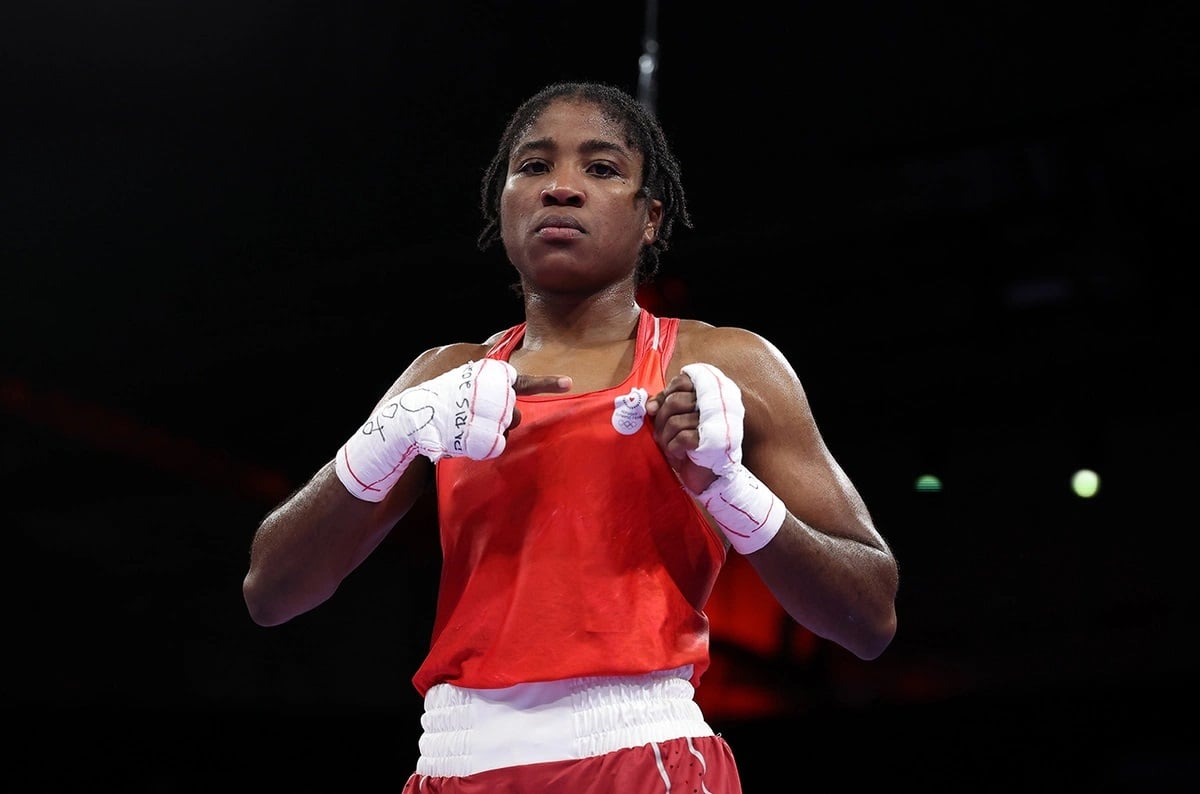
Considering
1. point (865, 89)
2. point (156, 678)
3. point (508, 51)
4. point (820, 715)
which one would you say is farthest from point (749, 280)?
point (156, 678)

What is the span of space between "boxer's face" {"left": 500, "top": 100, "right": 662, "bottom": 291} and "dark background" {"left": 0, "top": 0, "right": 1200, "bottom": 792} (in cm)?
229

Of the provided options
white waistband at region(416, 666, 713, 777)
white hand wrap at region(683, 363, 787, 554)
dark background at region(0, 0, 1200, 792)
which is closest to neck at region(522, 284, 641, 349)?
white hand wrap at region(683, 363, 787, 554)

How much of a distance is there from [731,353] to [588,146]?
429 mm

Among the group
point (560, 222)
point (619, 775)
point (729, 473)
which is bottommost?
point (619, 775)

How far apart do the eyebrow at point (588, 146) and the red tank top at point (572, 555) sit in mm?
435

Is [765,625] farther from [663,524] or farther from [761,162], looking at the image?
[663,524]

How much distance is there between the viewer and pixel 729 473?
1530 mm

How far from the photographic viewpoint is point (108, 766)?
5.45 metres

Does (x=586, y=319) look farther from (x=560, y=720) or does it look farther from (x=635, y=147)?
(x=560, y=720)

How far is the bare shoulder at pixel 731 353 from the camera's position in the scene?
1.79m

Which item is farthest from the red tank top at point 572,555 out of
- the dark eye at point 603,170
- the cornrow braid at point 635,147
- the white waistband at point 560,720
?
the cornrow braid at point 635,147

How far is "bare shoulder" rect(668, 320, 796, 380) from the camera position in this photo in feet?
5.87

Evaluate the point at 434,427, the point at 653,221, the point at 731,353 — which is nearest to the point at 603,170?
the point at 653,221

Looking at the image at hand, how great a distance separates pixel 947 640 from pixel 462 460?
4132 millimetres
